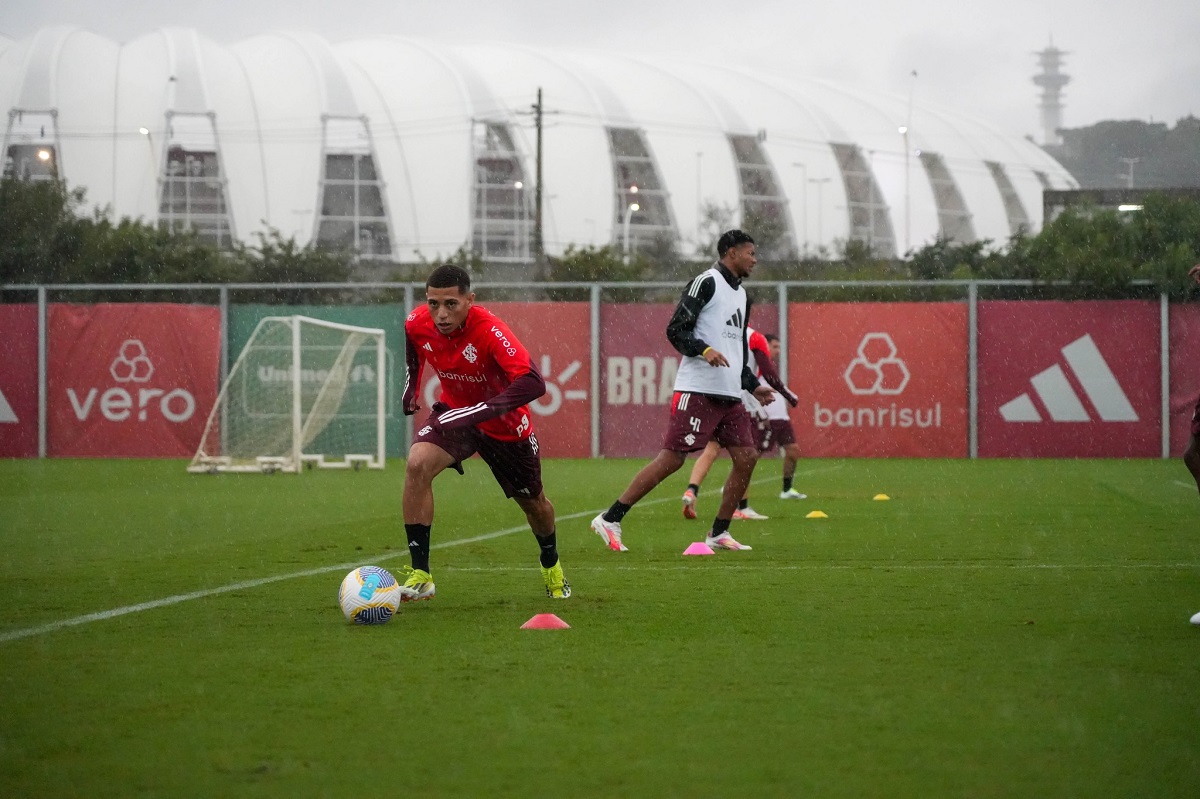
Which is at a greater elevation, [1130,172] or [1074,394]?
[1130,172]

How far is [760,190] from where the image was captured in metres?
64.4

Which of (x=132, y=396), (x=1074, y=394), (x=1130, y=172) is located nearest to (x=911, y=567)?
(x=1074, y=394)

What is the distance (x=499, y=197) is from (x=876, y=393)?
38.2 metres

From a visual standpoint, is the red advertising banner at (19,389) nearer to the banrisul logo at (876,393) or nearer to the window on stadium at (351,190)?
the banrisul logo at (876,393)

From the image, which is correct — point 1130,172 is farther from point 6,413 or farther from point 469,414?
point 469,414

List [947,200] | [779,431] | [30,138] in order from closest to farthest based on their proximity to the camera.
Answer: [779,431] < [30,138] < [947,200]

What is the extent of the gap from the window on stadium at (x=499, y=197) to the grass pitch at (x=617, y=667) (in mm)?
48763

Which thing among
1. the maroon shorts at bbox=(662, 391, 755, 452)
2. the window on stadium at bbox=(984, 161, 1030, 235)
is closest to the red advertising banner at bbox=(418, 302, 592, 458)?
the maroon shorts at bbox=(662, 391, 755, 452)

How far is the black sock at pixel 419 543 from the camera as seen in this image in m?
7.52

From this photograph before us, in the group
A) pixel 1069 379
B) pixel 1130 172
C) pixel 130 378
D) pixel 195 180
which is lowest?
pixel 130 378

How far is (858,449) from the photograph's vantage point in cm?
2403

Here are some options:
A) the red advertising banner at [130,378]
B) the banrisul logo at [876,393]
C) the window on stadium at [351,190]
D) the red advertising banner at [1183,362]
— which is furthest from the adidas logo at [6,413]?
the window on stadium at [351,190]

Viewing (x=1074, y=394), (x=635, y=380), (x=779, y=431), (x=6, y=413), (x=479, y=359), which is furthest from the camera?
(x=6, y=413)

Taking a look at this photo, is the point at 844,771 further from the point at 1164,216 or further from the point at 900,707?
the point at 1164,216
